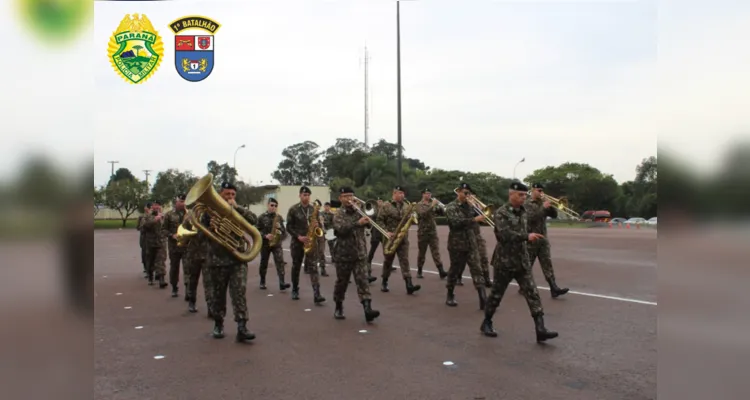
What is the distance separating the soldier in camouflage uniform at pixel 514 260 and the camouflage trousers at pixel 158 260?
24.3 feet

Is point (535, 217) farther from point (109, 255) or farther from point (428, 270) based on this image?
point (109, 255)

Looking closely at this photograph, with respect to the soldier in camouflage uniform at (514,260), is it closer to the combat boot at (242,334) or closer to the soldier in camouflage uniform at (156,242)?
the combat boot at (242,334)

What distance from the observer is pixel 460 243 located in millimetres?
7555

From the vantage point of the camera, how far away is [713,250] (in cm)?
120

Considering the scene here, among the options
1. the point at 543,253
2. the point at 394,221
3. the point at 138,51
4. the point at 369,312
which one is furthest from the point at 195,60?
the point at 543,253

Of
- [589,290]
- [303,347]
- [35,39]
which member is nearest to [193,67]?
[303,347]

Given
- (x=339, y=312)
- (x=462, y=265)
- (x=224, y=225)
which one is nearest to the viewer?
(x=224, y=225)

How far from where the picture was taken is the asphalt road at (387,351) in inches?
165

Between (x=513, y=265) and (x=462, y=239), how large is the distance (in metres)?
1.96

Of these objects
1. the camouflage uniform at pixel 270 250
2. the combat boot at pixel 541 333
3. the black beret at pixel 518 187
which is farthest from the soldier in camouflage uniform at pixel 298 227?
the combat boot at pixel 541 333

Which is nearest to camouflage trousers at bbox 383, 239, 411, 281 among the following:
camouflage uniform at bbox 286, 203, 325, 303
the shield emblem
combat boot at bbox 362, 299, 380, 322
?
camouflage uniform at bbox 286, 203, 325, 303

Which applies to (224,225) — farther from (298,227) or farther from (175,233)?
(175,233)

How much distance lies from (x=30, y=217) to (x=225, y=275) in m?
4.82

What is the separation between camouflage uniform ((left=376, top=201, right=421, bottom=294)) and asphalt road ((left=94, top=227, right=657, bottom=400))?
45 cm
